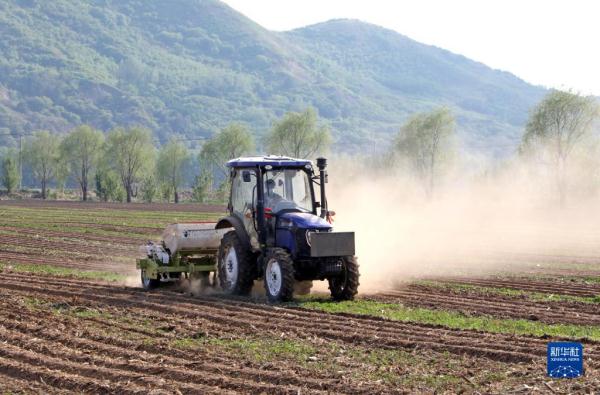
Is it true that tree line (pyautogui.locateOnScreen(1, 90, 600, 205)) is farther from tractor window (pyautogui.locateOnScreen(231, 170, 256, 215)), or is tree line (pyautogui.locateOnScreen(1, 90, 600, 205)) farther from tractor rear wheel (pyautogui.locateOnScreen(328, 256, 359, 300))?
tractor rear wheel (pyautogui.locateOnScreen(328, 256, 359, 300))

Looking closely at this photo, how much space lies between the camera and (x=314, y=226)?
1627 centimetres

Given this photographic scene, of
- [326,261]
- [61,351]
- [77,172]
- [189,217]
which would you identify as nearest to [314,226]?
[326,261]

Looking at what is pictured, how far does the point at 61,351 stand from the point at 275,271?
575cm

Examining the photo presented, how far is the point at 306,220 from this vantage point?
16453mm

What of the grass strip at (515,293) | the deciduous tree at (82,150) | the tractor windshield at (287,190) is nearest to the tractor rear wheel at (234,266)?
the tractor windshield at (287,190)

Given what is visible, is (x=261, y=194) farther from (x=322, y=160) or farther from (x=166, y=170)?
(x=166, y=170)

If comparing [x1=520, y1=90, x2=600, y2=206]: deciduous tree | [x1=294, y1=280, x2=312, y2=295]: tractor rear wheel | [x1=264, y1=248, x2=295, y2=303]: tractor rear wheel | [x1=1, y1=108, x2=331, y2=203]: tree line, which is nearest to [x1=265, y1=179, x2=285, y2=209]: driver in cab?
[x1=264, y1=248, x2=295, y2=303]: tractor rear wheel

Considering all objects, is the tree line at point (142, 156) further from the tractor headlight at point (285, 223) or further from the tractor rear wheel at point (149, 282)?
the tractor headlight at point (285, 223)

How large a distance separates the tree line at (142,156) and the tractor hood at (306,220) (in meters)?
76.7

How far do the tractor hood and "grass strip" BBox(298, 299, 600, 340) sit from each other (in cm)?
146

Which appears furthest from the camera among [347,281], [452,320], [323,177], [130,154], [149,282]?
[130,154]

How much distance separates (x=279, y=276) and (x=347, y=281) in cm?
136

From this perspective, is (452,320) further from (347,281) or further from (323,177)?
(323,177)

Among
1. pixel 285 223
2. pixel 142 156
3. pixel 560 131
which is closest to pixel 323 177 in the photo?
pixel 285 223
